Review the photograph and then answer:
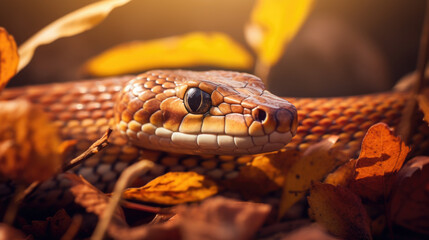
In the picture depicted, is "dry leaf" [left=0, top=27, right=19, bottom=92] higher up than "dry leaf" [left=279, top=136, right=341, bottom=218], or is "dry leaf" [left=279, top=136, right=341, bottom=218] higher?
"dry leaf" [left=0, top=27, right=19, bottom=92]

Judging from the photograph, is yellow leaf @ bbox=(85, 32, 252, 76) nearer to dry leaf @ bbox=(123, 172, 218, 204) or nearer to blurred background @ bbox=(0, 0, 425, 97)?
dry leaf @ bbox=(123, 172, 218, 204)

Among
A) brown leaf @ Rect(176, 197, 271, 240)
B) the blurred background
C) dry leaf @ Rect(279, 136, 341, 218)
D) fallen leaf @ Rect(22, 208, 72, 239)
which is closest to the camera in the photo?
brown leaf @ Rect(176, 197, 271, 240)

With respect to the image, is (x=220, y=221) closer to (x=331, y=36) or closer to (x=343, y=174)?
(x=343, y=174)

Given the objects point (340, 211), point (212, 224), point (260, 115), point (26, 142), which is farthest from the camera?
point (260, 115)

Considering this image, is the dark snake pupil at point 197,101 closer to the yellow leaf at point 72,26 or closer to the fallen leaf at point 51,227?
the yellow leaf at point 72,26

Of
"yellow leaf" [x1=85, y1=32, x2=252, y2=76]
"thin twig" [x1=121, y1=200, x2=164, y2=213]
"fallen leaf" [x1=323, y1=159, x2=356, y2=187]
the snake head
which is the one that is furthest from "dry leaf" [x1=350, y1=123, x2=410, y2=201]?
"yellow leaf" [x1=85, y1=32, x2=252, y2=76]

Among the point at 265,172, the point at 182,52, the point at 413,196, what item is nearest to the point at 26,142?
the point at 265,172
